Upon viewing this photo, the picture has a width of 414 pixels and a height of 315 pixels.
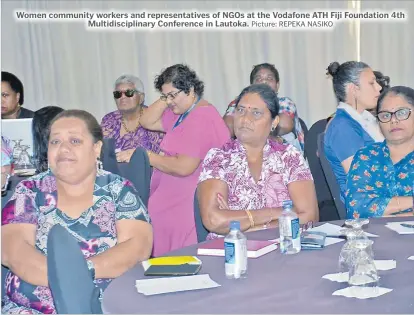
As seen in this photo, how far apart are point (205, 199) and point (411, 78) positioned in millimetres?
4587

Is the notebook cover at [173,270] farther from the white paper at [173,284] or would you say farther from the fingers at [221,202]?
the fingers at [221,202]

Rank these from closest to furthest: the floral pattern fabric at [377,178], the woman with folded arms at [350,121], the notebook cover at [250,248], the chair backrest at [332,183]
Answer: the notebook cover at [250,248]
the floral pattern fabric at [377,178]
the chair backrest at [332,183]
the woman with folded arms at [350,121]

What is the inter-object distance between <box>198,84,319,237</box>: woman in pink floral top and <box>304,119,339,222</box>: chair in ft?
3.54

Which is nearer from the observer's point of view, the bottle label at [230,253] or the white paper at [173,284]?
the white paper at [173,284]

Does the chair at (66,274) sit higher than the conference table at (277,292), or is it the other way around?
the chair at (66,274)

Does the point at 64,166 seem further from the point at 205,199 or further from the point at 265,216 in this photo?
the point at 265,216

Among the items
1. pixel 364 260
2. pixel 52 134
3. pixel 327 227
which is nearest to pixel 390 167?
pixel 327 227

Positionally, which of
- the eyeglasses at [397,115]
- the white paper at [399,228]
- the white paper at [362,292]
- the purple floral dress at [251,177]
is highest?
the eyeglasses at [397,115]

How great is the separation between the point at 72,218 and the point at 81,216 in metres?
0.03

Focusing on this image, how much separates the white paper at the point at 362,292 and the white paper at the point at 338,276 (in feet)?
0.33

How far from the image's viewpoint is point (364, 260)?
2146 mm

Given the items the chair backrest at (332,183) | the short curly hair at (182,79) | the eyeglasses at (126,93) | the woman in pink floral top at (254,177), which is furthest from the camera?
the eyeglasses at (126,93)

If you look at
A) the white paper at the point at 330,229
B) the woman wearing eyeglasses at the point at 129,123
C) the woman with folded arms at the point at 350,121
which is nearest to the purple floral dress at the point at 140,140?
the woman wearing eyeglasses at the point at 129,123

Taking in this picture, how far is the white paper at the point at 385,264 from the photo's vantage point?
2312mm
